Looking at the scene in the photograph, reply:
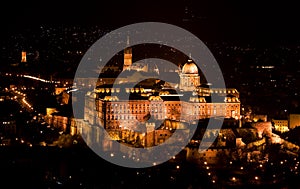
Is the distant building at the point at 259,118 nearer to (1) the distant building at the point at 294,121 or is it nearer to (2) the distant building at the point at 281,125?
(2) the distant building at the point at 281,125

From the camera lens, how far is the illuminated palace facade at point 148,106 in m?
21.4

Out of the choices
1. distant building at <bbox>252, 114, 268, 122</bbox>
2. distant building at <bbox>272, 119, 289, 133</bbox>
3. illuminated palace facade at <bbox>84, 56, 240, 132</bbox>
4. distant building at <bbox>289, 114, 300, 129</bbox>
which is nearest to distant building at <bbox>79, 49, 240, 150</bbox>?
illuminated palace facade at <bbox>84, 56, 240, 132</bbox>

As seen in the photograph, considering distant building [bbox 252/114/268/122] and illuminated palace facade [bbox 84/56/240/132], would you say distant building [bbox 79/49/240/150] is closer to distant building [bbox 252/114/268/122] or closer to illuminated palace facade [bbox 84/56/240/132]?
illuminated palace facade [bbox 84/56/240/132]

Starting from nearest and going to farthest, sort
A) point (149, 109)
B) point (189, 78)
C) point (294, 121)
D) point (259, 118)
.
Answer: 1. point (149, 109)
2. point (259, 118)
3. point (294, 121)
4. point (189, 78)

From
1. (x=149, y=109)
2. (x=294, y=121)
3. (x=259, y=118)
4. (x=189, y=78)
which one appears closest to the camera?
(x=149, y=109)

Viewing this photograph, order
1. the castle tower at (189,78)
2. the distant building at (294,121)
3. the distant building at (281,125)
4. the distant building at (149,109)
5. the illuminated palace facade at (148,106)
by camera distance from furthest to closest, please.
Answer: the castle tower at (189,78) → the distant building at (294,121) → the distant building at (281,125) → the illuminated palace facade at (148,106) → the distant building at (149,109)

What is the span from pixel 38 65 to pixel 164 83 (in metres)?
22.0

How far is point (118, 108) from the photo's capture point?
21.5 m

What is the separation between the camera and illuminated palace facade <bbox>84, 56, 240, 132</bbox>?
21391mm

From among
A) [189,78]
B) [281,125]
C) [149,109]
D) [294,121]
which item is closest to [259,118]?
[281,125]

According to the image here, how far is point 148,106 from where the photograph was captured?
2192cm

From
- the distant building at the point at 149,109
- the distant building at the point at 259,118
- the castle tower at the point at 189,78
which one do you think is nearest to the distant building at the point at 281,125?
the distant building at the point at 259,118

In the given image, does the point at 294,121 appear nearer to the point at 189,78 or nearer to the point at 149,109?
the point at 189,78

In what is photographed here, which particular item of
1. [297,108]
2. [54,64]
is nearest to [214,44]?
[54,64]
